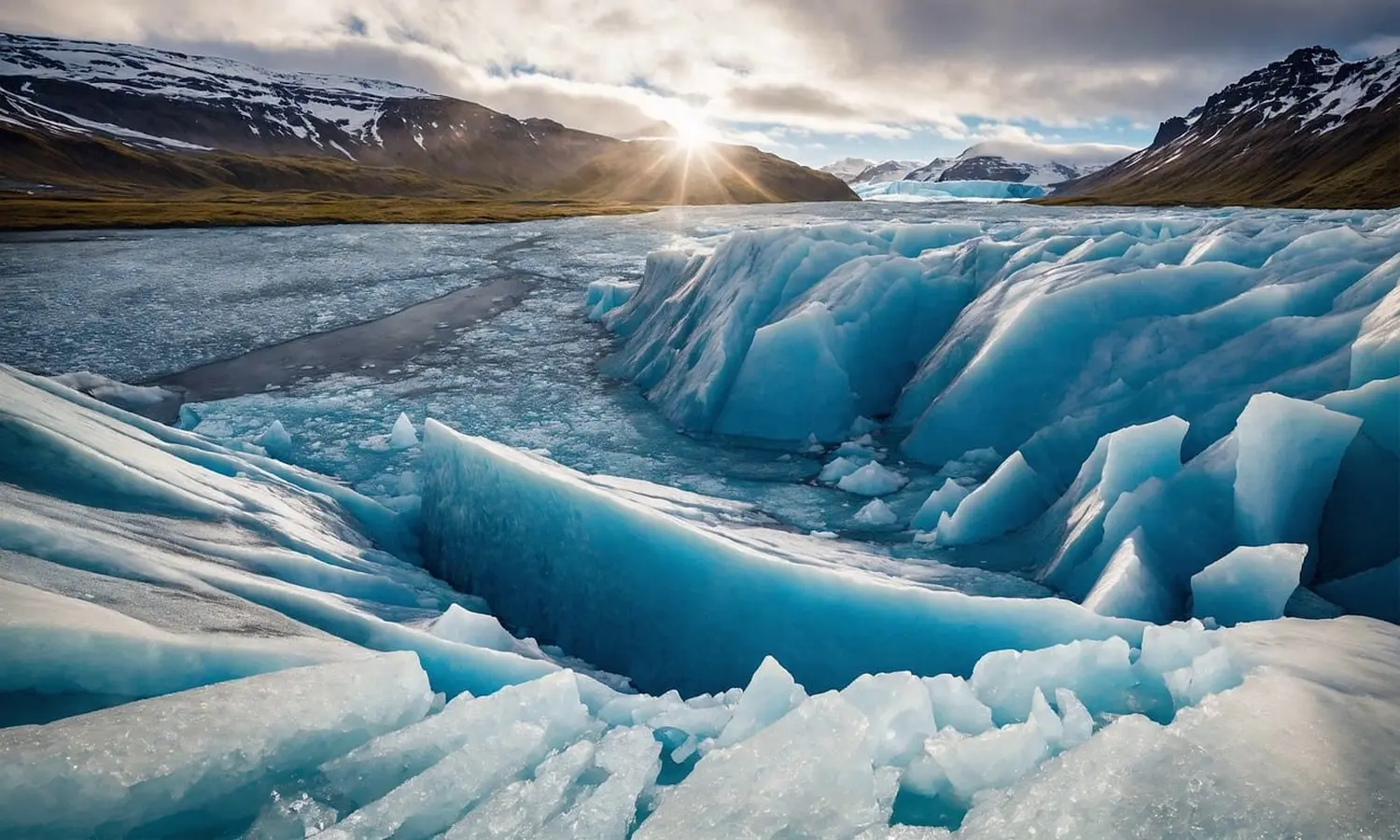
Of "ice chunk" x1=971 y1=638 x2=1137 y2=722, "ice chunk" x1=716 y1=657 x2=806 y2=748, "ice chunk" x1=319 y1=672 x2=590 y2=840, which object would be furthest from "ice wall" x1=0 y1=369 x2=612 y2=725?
"ice chunk" x1=971 y1=638 x2=1137 y2=722

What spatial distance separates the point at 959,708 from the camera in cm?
234

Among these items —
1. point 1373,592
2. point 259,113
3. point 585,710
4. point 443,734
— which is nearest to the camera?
point 443,734

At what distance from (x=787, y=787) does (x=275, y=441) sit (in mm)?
7792

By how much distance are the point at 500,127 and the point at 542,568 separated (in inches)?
6268

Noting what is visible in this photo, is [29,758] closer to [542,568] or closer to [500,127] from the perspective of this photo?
[542,568]

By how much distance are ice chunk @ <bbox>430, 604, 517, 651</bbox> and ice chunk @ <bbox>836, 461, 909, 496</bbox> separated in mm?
4027

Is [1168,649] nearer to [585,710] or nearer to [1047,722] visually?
[1047,722]

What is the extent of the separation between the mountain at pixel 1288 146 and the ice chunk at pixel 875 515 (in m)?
63.2

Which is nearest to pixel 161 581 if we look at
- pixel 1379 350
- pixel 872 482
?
pixel 872 482

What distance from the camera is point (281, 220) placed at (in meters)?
36.9

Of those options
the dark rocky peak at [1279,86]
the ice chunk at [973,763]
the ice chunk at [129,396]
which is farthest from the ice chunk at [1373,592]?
the dark rocky peak at [1279,86]

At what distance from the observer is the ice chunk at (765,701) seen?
2.33 metres

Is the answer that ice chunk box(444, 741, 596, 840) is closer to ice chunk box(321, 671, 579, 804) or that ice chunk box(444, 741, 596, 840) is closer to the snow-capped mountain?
ice chunk box(321, 671, 579, 804)

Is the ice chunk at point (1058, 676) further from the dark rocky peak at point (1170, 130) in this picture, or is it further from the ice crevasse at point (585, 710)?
the dark rocky peak at point (1170, 130)
